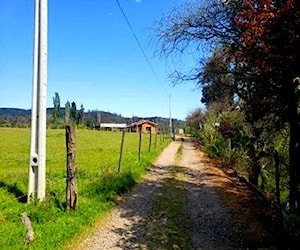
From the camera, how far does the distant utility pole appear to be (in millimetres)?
8367

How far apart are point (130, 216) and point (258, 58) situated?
14.3 feet

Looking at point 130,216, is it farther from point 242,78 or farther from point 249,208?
point 242,78

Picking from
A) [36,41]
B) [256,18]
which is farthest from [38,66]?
[256,18]

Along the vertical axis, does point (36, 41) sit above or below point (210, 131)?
above

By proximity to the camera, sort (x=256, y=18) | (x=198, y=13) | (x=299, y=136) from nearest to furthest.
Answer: (x=256, y=18) < (x=299, y=136) < (x=198, y=13)

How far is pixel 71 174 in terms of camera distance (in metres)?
7.84

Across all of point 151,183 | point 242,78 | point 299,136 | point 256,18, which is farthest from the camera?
point 151,183

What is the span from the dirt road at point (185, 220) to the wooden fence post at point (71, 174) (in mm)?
772

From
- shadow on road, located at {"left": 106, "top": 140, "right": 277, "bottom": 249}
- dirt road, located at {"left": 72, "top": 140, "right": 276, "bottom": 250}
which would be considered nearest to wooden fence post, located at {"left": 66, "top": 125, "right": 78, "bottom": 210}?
dirt road, located at {"left": 72, "top": 140, "right": 276, "bottom": 250}

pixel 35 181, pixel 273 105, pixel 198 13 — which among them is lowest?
pixel 35 181

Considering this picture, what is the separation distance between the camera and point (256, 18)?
6.04m

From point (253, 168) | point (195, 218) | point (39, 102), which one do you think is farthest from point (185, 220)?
point (253, 168)

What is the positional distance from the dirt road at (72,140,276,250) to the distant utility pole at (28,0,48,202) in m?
1.93

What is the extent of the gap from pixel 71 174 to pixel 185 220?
2.61m
